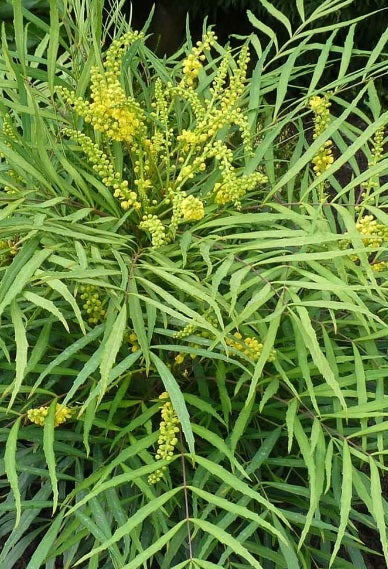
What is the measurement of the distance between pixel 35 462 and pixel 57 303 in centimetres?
27

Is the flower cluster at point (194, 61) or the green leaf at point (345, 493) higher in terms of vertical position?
the flower cluster at point (194, 61)

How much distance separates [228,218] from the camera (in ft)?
3.65

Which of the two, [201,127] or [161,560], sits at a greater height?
[201,127]

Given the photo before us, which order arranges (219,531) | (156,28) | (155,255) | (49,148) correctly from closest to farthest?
1. (219,531)
2. (155,255)
3. (49,148)
4. (156,28)

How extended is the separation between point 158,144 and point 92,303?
28cm

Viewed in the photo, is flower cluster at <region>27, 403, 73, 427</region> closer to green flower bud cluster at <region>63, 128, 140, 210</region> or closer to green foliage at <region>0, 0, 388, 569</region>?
green foliage at <region>0, 0, 388, 569</region>

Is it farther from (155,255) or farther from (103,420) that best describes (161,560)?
(155,255)

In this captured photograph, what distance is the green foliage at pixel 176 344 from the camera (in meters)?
0.97

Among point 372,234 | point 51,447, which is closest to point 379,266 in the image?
point 372,234

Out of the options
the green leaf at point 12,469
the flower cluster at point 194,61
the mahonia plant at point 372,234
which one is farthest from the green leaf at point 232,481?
the flower cluster at point 194,61

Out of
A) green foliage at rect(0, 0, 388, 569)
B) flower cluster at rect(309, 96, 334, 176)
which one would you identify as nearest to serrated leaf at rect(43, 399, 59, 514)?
green foliage at rect(0, 0, 388, 569)

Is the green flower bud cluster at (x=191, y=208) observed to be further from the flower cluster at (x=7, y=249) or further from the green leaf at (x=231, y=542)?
the green leaf at (x=231, y=542)

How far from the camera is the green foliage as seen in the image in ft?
3.18

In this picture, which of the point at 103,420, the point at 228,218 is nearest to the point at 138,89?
the point at 228,218
